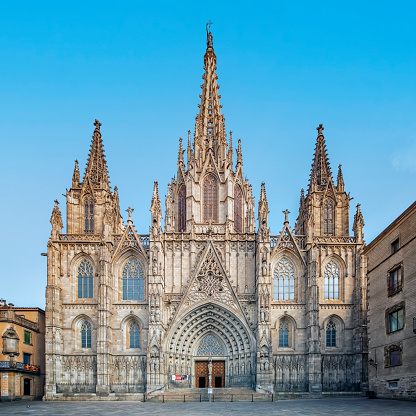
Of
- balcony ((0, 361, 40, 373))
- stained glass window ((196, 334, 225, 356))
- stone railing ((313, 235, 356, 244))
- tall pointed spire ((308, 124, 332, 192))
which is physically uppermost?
tall pointed spire ((308, 124, 332, 192))

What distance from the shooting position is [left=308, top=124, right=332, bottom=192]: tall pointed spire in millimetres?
60719

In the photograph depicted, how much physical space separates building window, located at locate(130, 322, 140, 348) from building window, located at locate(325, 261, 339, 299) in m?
20.2

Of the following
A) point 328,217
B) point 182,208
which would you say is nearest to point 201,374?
point 182,208

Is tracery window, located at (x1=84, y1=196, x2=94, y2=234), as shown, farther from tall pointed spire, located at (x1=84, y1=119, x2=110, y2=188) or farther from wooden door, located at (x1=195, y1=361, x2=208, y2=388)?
wooden door, located at (x1=195, y1=361, x2=208, y2=388)

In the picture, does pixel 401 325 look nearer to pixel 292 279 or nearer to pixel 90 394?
pixel 292 279

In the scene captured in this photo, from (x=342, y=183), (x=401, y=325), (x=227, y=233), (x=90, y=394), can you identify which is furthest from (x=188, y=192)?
(x=401, y=325)

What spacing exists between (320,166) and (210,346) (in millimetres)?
23540

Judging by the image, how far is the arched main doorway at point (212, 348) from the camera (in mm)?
55406

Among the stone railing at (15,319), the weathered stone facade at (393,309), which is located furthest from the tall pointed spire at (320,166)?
the stone railing at (15,319)

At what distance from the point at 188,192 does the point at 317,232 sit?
15.2m

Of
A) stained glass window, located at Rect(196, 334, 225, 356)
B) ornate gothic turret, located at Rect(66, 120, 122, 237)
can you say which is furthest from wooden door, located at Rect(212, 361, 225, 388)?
ornate gothic turret, located at Rect(66, 120, 122, 237)

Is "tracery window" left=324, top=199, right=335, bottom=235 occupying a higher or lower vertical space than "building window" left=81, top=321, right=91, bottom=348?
higher

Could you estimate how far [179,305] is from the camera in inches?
2191

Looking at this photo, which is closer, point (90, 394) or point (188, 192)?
point (90, 394)
